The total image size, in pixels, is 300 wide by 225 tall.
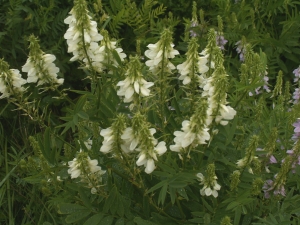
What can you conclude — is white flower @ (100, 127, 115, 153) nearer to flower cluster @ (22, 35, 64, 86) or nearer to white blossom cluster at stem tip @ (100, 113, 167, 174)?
white blossom cluster at stem tip @ (100, 113, 167, 174)

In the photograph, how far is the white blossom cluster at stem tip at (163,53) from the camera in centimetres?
171

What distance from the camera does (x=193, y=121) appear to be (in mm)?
1560

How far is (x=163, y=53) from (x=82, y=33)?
12.6 inches

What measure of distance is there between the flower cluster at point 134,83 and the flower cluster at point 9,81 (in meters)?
0.48

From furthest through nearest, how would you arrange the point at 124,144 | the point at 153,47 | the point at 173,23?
the point at 173,23
the point at 153,47
the point at 124,144

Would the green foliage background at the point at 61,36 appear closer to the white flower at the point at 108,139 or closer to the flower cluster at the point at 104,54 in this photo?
the flower cluster at the point at 104,54

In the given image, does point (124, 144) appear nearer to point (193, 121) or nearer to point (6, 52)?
point (193, 121)

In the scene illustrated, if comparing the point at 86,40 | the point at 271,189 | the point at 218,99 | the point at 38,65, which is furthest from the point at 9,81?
the point at 271,189

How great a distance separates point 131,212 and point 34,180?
1.49 ft

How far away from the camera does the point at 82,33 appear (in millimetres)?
1788

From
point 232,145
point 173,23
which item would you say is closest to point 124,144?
point 232,145

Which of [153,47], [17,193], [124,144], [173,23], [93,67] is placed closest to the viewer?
[124,144]

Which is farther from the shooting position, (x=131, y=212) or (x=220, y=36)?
(x=220, y=36)

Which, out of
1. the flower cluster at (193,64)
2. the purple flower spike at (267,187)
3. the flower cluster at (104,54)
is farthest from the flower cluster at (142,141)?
the purple flower spike at (267,187)
